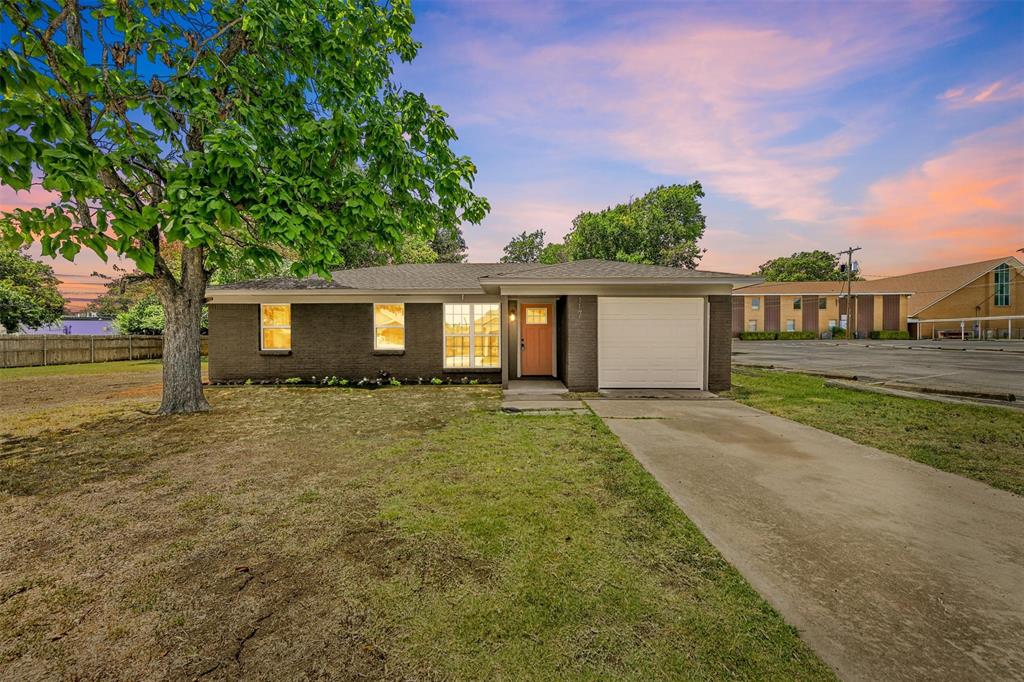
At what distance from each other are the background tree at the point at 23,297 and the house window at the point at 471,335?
62.3 feet

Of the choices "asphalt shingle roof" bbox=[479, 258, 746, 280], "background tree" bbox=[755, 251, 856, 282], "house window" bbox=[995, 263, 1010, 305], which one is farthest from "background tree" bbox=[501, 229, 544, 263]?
"house window" bbox=[995, 263, 1010, 305]

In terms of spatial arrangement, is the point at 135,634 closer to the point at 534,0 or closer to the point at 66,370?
the point at 534,0

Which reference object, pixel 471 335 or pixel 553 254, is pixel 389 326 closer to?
pixel 471 335

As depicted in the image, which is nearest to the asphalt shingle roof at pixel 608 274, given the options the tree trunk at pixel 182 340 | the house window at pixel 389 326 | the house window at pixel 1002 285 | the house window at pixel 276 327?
the house window at pixel 389 326

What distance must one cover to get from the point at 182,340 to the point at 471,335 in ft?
21.6

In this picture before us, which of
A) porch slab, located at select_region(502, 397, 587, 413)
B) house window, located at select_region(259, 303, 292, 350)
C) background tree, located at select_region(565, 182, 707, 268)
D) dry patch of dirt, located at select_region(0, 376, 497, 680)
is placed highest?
background tree, located at select_region(565, 182, 707, 268)

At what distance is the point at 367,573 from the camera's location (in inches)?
98.6

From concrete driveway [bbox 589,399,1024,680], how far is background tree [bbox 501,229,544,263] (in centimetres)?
4547

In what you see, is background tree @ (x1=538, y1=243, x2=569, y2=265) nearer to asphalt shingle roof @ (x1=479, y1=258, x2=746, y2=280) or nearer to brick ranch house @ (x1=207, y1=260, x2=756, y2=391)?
brick ranch house @ (x1=207, y1=260, x2=756, y2=391)

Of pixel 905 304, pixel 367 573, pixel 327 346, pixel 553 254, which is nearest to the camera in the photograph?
pixel 367 573

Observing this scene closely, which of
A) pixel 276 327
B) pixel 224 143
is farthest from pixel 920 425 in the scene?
pixel 276 327

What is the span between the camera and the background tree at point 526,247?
1927 inches

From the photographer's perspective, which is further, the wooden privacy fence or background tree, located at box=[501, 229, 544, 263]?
background tree, located at box=[501, 229, 544, 263]

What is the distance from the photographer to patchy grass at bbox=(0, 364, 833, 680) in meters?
1.83
